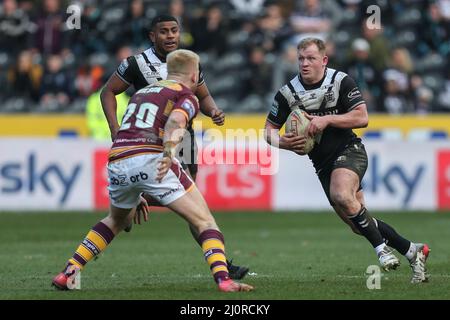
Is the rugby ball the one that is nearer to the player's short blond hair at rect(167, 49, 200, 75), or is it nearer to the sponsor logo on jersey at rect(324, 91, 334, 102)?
the sponsor logo on jersey at rect(324, 91, 334, 102)

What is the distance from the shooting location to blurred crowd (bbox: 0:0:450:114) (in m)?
23.7

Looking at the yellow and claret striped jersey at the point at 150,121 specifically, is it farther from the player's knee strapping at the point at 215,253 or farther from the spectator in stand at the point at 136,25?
the spectator in stand at the point at 136,25

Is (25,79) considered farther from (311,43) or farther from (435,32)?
(311,43)

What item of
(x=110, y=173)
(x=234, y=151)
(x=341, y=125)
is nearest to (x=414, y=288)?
(x=341, y=125)

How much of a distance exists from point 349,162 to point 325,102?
636mm

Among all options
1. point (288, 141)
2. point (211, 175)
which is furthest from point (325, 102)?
point (211, 175)

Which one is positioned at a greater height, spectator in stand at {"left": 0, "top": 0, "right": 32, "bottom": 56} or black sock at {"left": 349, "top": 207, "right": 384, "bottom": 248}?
spectator in stand at {"left": 0, "top": 0, "right": 32, "bottom": 56}

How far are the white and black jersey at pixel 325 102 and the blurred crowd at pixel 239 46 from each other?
12.2 m

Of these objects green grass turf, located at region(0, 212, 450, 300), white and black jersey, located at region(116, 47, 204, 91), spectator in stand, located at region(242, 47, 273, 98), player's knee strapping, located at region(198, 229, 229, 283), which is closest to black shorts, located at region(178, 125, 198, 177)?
white and black jersey, located at region(116, 47, 204, 91)

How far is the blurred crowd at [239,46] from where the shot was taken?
23.7m

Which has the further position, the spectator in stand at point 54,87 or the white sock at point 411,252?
the spectator in stand at point 54,87

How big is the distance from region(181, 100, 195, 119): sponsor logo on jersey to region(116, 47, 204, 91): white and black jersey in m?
1.93

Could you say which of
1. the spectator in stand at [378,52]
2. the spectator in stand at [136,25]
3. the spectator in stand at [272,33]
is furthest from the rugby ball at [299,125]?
the spectator in stand at [272,33]

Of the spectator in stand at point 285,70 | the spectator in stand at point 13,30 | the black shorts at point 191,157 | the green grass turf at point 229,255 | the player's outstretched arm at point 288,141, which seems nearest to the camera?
the green grass turf at point 229,255
